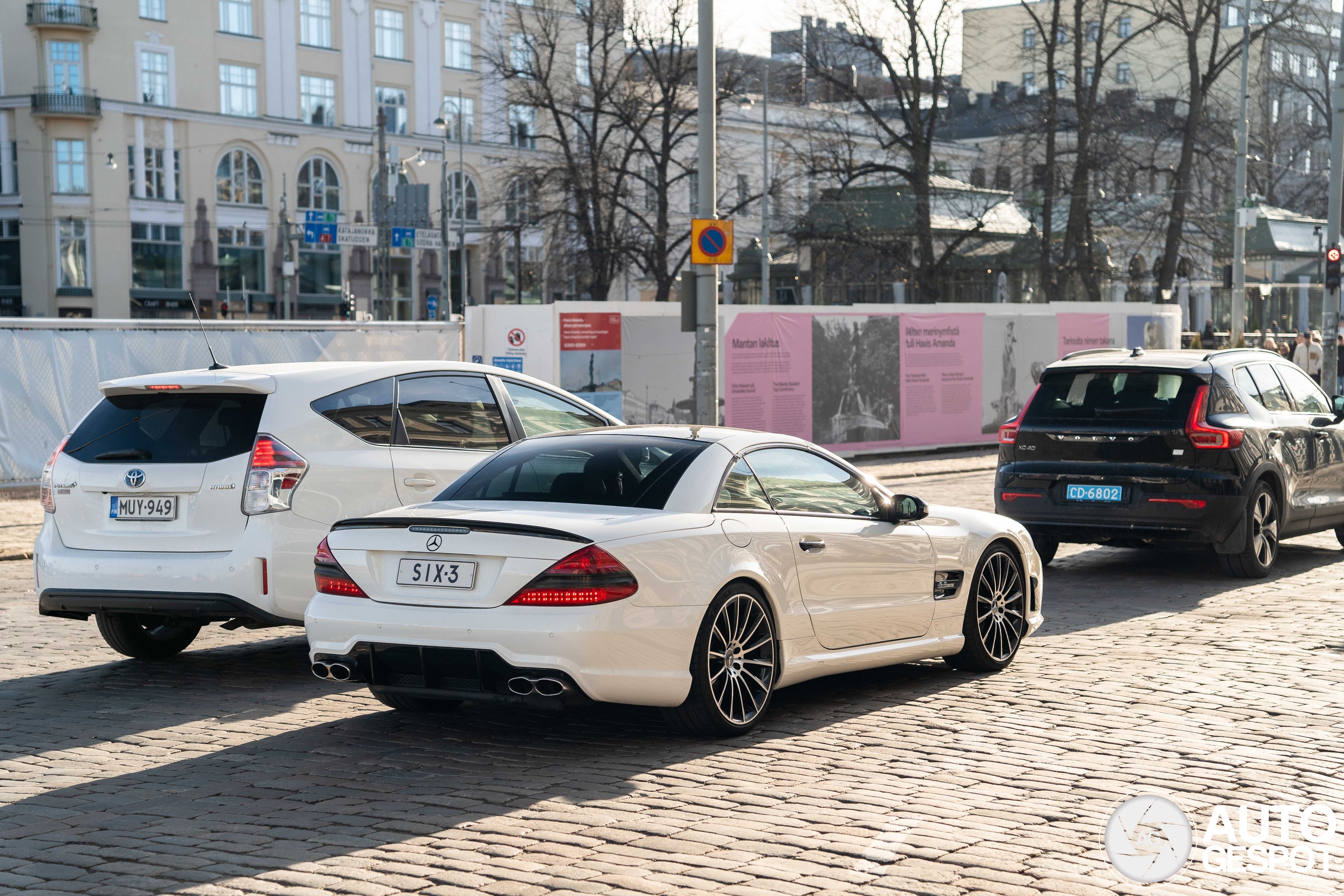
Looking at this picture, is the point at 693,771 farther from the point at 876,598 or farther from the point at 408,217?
the point at 408,217

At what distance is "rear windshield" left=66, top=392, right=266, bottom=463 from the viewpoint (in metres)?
7.94

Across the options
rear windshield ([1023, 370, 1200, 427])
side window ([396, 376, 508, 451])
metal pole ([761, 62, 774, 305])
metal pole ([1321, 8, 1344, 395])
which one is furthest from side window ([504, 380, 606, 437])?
metal pole ([761, 62, 774, 305])

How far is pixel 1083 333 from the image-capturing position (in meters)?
27.8

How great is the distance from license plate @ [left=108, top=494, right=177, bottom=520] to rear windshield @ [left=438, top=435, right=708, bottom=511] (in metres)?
1.70

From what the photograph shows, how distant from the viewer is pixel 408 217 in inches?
1667

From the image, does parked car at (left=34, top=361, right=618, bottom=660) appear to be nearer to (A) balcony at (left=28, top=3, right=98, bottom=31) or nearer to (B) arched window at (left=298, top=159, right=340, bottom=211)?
(A) balcony at (left=28, top=3, right=98, bottom=31)

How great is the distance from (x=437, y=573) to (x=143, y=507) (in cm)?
239

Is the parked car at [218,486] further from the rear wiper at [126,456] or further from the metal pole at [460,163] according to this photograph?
the metal pole at [460,163]

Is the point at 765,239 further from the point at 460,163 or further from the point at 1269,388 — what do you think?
the point at 1269,388

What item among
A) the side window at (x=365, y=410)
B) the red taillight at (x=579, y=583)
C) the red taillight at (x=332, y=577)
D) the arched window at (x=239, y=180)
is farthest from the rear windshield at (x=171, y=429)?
the arched window at (x=239, y=180)

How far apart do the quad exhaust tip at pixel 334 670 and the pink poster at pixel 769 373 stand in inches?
589

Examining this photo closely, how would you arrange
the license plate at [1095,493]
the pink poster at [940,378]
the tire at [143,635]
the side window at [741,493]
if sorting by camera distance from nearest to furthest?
1. the side window at [741,493]
2. the tire at [143,635]
3. the license plate at [1095,493]
4. the pink poster at [940,378]

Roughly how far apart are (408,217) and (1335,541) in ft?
103

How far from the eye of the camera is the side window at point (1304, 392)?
12828mm
